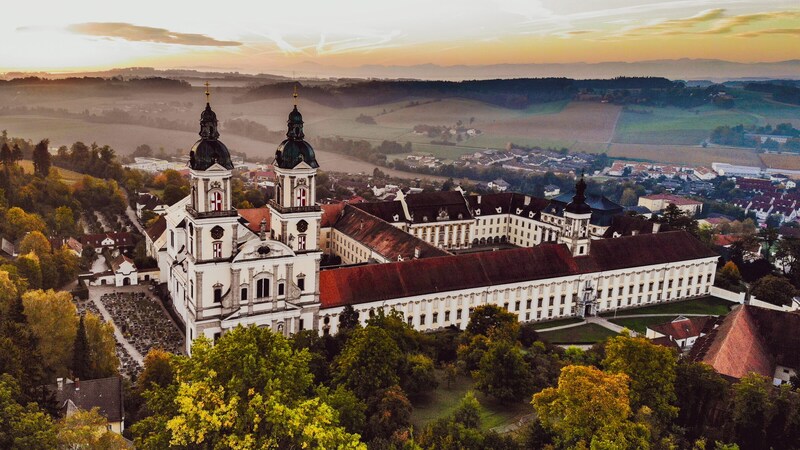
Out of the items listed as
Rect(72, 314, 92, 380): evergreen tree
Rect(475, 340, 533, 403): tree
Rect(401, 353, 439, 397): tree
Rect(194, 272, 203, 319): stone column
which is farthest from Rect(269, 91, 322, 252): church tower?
Rect(475, 340, 533, 403): tree

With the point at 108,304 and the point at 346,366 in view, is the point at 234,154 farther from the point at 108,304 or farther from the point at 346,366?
the point at 346,366

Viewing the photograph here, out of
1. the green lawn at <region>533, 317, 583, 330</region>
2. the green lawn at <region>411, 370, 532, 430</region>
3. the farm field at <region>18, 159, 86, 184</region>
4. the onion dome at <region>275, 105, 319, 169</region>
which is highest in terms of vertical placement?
the onion dome at <region>275, 105, 319, 169</region>

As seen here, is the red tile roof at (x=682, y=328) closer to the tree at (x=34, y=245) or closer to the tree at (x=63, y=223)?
the tree at (x=34, y=245)

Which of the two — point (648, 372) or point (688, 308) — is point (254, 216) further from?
point (648, 372)

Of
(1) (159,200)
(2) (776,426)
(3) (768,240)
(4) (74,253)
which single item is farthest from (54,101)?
(2) (776,426)

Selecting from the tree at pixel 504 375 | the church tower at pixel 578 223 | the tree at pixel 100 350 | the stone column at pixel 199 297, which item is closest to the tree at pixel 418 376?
the tree at pixel 504 375

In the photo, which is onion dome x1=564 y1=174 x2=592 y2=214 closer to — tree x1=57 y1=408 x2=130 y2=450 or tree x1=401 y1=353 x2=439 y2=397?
tree x1=401 y1=353 x2=439 y2=397
